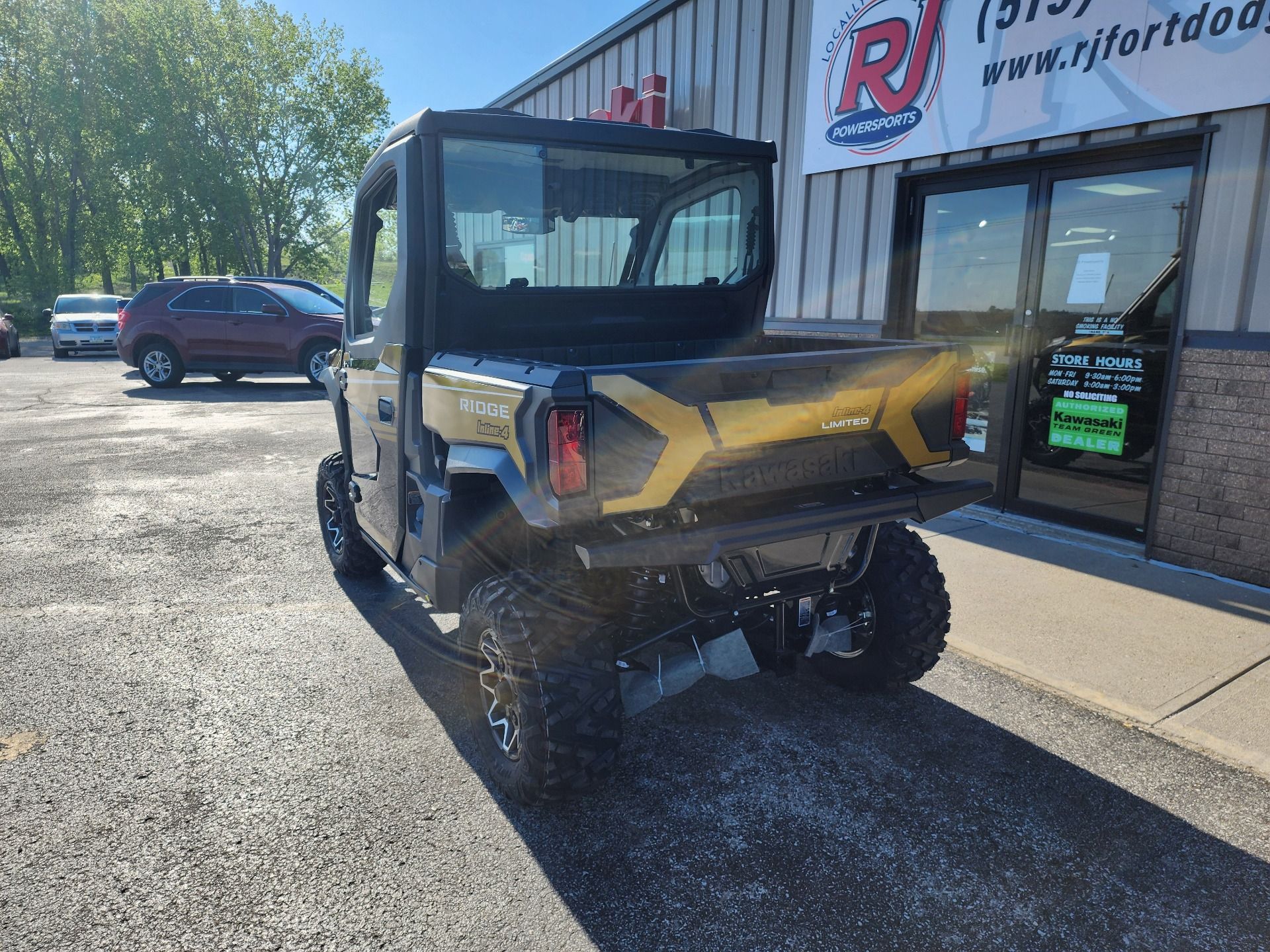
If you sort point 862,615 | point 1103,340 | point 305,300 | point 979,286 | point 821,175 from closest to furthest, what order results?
point 862,615
point 1103,340
point 979,286
point 821,175
point 305,300

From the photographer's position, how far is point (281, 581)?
5.30 meters

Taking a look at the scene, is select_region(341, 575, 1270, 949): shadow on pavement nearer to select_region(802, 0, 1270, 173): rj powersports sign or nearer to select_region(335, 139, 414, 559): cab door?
select_region(335, 139, 414, 559): cab door

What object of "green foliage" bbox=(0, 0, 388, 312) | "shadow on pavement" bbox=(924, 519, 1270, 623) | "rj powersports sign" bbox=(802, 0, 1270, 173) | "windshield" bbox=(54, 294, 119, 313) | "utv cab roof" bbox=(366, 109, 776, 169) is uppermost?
"green foliage" bbox=(0, 0, 388, 312)

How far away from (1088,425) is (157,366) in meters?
15.0

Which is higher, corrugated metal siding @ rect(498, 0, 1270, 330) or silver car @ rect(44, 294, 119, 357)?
corrugated metal siding @ rect(498, 0, 1270, 330)

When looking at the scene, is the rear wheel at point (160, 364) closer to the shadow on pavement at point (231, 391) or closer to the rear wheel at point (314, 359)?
the shadow on pavement at point (231, 391)

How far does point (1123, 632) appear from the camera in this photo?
4.42 meters

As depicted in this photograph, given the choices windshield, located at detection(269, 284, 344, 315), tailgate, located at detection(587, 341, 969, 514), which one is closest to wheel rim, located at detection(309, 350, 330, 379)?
windshield, located at detection(269, 284, 344, 315)

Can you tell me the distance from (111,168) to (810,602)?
157 ft

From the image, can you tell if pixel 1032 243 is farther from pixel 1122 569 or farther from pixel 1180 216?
pixel 1122 569

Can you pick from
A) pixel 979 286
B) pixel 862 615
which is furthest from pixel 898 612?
pixel 979 286

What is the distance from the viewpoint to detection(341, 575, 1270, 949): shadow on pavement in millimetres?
2385

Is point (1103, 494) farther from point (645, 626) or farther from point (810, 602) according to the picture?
point (645, 626)

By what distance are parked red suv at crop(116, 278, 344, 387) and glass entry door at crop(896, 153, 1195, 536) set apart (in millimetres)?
11631
